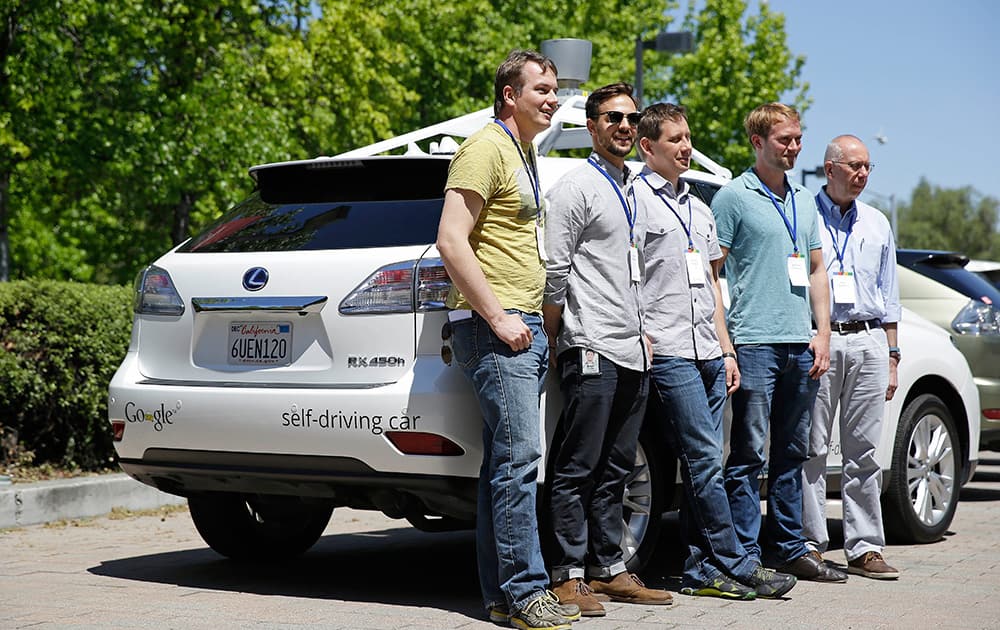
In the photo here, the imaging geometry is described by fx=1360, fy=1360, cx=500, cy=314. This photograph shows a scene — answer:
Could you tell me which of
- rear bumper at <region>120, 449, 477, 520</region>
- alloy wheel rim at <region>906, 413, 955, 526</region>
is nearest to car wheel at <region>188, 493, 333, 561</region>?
rear bumper at <region>120, 449, 477, 520</region>

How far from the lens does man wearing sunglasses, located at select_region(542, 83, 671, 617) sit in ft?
17.0

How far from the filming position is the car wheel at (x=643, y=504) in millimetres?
5754

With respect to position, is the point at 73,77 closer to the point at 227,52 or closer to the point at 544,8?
the point at 227,52

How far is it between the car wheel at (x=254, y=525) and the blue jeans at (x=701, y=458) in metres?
1.82

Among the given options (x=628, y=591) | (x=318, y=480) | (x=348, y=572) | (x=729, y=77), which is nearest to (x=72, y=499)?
(x=348, y=572)

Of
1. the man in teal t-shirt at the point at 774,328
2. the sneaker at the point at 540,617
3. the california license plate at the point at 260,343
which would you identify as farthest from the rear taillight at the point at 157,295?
the man in teal t-shirt at the point at 774,328

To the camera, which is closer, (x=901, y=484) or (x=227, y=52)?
(x=901, y=484)

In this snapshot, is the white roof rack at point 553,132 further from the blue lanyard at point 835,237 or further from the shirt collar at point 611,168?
the shirt collar at point 611,168

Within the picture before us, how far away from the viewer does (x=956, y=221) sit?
100000 millimetres

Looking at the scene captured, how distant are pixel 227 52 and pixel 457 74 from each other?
39.9 ft

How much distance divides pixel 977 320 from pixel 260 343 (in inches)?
261

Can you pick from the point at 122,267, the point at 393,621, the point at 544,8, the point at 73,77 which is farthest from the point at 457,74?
the point at 393,621

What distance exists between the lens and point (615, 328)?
17.1 feet

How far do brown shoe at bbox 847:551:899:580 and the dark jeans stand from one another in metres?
1.49
